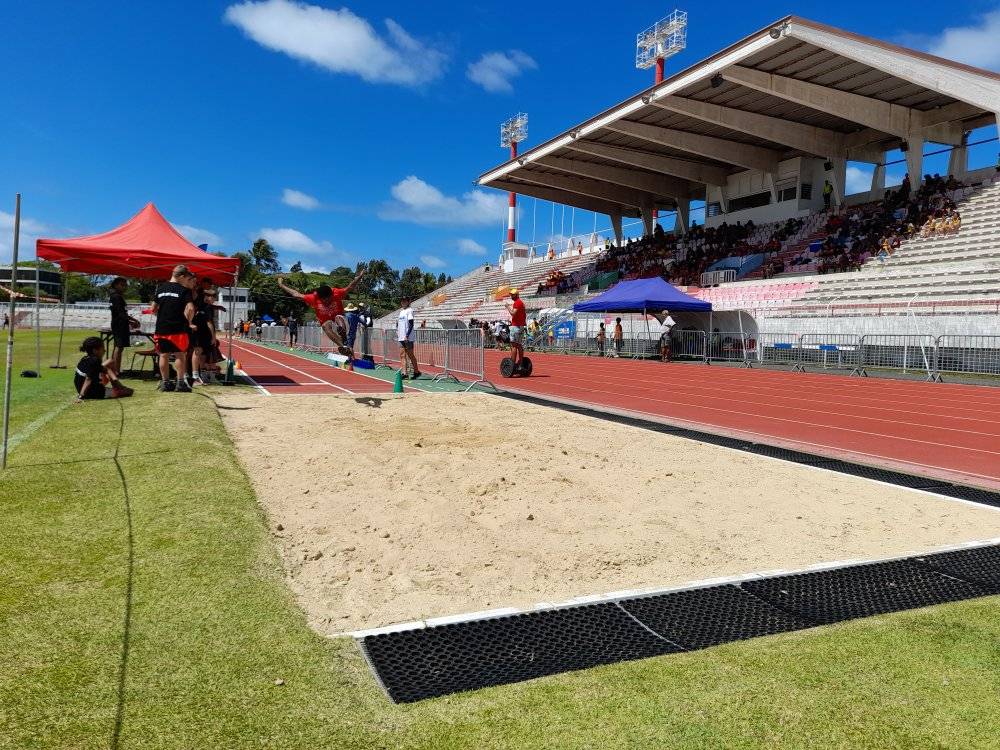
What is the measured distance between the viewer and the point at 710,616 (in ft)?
9.63

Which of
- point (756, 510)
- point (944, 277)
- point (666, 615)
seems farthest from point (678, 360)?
point (666, 615)

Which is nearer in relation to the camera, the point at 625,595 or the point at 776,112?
the point at 625,595

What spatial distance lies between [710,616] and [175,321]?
29.2 feet

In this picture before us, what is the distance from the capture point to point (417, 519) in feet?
14.0

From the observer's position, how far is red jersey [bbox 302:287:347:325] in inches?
433

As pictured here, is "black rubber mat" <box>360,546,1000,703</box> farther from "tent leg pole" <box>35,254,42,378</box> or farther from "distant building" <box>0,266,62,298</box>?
"tent leg pole" <box>35,254,42,378</box>

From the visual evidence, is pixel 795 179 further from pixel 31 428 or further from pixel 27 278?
pixel 27 278

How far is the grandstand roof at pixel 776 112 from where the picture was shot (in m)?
23.6

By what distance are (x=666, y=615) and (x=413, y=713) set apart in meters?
1.33

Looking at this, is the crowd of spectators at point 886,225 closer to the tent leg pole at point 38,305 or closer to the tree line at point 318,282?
the tent leg pole at point 38,305

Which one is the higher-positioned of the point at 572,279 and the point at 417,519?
the point at 572,279

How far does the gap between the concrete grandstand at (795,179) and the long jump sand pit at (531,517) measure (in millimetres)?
16526

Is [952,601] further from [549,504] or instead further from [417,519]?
[417,519]

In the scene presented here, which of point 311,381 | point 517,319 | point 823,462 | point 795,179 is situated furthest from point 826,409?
point 795,179
